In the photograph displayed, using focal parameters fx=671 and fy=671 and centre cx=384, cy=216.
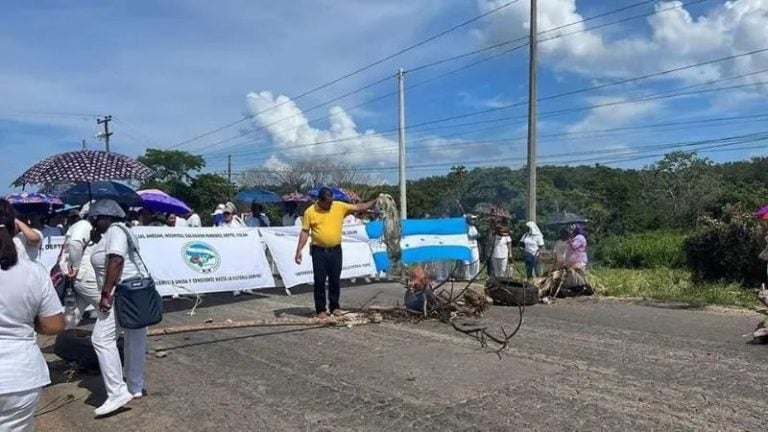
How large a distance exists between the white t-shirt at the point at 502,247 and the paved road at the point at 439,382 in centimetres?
522

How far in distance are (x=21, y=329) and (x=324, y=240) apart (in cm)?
604

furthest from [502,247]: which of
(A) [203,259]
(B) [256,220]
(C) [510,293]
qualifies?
(A) [203,259]

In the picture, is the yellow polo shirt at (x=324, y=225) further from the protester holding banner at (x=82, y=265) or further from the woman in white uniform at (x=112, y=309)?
the woman in white uniform at (x=112, y=309)

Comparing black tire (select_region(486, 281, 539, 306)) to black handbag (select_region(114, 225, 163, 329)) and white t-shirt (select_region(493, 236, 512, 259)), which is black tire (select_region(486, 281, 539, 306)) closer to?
white t-shirt (select_region(493, 236, 512, 259))

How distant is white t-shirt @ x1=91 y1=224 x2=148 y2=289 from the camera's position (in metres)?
5.58

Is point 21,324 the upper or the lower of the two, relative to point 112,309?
upper

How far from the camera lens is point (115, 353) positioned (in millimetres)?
5645

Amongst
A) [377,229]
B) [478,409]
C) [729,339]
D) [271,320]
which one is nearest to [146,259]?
[271,320]

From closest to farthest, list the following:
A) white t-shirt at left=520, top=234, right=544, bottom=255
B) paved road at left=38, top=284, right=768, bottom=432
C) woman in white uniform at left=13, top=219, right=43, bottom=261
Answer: paved road at left=38, top=284, right=768, bottom=432 → woman in white uniform at left=13, top=219, right=43, bottom=261 → white t-shirt at left=520, top=234, right=544, bottom=255

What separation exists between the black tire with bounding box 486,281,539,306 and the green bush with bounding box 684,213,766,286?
4.41m

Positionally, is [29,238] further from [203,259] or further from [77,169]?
[203,259]

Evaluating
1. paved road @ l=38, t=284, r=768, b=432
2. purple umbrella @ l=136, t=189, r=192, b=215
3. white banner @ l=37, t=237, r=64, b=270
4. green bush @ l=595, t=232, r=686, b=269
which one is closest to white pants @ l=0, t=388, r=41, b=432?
paved road @ l=38, t=284, r=768, b=432

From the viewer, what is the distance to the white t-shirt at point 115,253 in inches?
220

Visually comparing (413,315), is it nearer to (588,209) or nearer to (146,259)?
(146,259)
